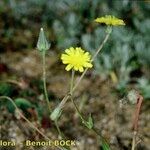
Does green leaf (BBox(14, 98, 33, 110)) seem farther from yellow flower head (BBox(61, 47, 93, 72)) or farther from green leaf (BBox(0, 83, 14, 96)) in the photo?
yellow flower head (BBox(61, 47, 93, 72))

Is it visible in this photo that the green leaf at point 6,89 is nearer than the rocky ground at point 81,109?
No

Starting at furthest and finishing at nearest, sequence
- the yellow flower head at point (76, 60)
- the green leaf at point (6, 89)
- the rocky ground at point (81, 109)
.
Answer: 1. the green leaf at point (6, 89)
2. the rocky ground at point (81, 109)
3. the yellow flower head at point (76, 60)

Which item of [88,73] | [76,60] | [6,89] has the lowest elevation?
[76,60]

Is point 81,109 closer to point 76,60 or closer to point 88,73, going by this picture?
point 88,73

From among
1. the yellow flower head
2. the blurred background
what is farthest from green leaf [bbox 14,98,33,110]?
the yellow flower head

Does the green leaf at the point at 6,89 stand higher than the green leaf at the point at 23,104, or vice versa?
the green leaf at the point at 6,89

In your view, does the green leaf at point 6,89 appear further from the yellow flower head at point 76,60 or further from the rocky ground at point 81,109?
the yellow flower head at point 76,60

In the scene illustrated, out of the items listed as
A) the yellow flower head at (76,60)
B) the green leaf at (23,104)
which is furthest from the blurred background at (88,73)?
the yellow flower head at (76,60)

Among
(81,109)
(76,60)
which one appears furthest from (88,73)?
(76,60)

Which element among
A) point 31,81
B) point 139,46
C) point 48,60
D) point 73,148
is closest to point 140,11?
point 139,46
